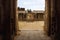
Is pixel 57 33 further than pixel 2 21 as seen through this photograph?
Yes

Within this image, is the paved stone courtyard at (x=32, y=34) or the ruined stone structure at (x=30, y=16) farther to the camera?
the ruined stone structure at (x=30, y=16)

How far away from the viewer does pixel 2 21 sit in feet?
20.0

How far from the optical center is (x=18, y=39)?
8094 millimetres

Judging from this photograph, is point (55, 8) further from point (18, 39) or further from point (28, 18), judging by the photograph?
point (28, 18)

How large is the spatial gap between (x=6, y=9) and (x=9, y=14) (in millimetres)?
193

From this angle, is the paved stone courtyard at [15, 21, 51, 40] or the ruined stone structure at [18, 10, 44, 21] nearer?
the paved stone courtyard at [15, 21, 51, 40]

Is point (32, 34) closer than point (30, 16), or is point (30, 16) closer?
point (32, 34)

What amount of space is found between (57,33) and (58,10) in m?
0.77

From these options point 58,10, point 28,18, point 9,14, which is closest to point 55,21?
point 58,10

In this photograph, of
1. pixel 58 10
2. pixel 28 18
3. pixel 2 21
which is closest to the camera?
pixel 2 21

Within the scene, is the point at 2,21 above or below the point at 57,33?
above

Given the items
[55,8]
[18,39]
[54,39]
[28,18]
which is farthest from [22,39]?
[28,18]

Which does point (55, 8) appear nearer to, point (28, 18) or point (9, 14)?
point (9, 14)

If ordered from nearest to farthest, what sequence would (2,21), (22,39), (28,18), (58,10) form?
1. (2,21)
2. (58,10)
3. (22,39)
4. (28,18)
